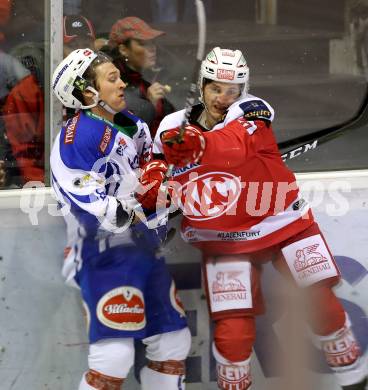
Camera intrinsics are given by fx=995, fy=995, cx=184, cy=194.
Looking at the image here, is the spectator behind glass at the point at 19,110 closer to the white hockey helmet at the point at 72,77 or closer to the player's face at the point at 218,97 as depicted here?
the white hockey helmet at the point at 72,77

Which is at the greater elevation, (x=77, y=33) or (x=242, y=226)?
(x=77, y=33)

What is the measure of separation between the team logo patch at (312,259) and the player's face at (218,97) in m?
0.51

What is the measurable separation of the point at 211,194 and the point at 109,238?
365mm

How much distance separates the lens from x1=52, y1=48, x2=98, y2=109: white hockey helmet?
3.14m

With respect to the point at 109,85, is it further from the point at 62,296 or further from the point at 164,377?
the point at 164,377

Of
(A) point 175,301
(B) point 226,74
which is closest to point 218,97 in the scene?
(B) point 226,74

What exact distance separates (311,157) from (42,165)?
94cm

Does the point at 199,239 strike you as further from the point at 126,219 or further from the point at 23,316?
the point at 23,316

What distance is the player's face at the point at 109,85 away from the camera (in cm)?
320

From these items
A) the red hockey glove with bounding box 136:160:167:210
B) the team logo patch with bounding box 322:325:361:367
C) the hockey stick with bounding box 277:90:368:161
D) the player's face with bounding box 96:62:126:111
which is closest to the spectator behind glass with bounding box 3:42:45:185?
the player's face with bounding box 96:62:126:111

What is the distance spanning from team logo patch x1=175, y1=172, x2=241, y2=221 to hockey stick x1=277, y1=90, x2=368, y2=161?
30 centimetres

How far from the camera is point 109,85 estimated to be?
3.21m

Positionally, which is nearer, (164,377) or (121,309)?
(121,309)

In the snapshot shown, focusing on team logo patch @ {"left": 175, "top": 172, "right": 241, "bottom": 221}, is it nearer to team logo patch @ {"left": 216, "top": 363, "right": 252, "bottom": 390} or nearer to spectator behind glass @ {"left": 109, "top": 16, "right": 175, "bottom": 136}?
spectator behind glass @ {"left": 109, "top": 16, "right": 175, "bottom": 136}
